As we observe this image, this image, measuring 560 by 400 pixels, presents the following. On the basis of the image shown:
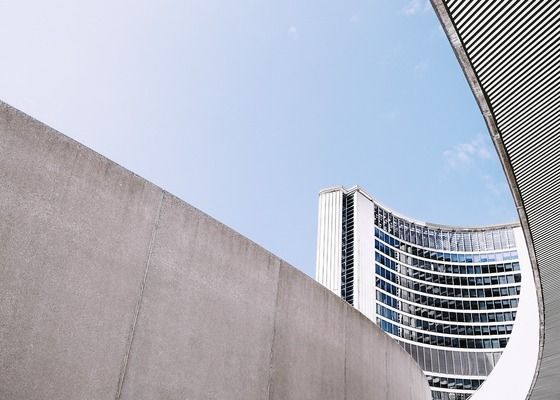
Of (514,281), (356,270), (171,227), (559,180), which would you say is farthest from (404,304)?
(171,227)

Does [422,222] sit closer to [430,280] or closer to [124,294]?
[430,280]

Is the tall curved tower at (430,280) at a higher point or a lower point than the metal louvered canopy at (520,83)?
higher

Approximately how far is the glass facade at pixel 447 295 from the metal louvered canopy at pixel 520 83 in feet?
224

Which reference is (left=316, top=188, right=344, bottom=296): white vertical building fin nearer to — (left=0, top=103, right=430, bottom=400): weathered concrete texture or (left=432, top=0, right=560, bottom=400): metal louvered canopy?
(left=432, top=0, right=560, bottom=400): metal louvered canopy

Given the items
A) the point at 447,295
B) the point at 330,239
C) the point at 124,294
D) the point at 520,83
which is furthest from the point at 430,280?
the point at 124,294

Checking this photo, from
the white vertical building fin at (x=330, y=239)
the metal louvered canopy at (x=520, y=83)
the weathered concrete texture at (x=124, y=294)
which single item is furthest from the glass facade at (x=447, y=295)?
the weathered concrete texture at (x=124, y=294)

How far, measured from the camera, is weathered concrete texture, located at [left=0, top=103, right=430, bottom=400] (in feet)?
10.4

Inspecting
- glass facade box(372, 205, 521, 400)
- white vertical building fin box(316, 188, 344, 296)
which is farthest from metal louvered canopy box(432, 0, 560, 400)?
glass facade box(372, 205, 521, 400)

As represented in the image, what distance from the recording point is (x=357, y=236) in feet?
255

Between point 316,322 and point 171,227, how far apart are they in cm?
222

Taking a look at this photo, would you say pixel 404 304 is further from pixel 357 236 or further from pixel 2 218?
pixel 2 218

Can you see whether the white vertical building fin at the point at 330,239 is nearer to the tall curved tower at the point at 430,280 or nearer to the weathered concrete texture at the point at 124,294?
the tall curved tower at the point at 430,280

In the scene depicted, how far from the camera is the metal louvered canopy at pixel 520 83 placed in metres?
6.30

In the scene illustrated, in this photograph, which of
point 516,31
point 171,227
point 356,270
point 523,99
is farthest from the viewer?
point 356,270
